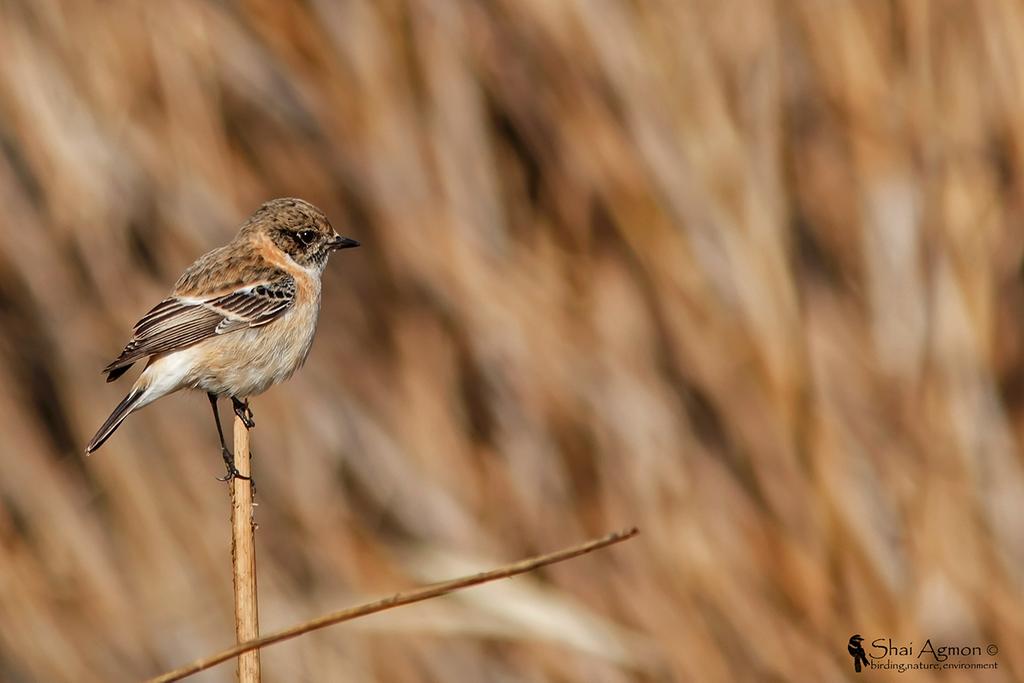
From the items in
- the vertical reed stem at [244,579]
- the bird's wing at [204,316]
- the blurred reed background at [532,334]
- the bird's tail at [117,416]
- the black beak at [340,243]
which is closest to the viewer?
the vertical reed stem at [244,579]

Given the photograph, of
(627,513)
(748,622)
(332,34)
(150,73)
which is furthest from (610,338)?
(150,73)

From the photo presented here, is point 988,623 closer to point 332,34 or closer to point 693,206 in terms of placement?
point 693,206

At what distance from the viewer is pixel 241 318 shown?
122 inches

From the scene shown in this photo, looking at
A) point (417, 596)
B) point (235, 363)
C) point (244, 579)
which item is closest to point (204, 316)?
point (235, 363)

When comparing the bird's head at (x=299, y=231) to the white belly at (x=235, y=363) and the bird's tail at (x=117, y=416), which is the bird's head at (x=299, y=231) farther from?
the bird's tail at (x=117, y=416)

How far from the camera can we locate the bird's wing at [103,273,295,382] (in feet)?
9.28

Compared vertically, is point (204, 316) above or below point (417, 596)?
above

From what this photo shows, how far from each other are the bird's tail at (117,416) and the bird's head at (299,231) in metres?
0.61

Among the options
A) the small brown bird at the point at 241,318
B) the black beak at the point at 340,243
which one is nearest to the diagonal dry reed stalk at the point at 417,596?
the small brown bird at the point at 241,318

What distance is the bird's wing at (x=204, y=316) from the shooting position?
2828 mm

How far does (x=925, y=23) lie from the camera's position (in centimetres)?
363

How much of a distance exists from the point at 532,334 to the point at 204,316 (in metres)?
1.00

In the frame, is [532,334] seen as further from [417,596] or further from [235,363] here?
[417,596]

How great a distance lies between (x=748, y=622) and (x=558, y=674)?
684mm
